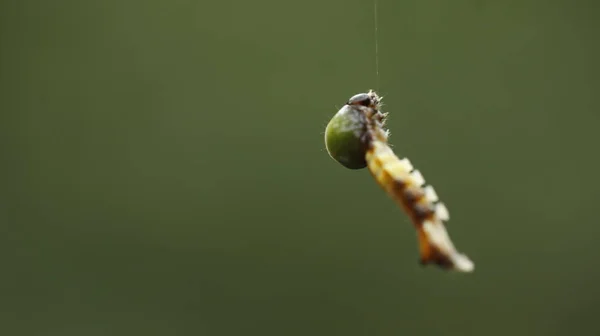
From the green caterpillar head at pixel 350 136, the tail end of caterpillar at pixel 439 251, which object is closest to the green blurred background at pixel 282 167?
the green caterpillar head at pixel 350 136

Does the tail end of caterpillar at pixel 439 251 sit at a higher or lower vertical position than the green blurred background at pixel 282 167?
lower

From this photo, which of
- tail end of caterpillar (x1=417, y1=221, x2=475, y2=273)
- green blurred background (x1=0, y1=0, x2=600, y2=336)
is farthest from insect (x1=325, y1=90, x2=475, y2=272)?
green blurred background (x1=0, y1=0, x2=600, y2=336)

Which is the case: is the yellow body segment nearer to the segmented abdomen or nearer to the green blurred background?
the segmented abdomen

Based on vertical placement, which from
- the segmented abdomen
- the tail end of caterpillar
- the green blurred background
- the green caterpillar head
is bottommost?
the tail end of caterpillar

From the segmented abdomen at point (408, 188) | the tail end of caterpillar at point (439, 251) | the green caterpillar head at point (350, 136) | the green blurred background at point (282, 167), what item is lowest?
the tail end of caterpillar at point (439, 251)

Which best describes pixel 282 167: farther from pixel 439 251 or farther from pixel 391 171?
pixel 439 251

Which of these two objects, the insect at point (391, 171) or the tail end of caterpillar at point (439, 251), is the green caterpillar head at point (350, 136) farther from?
the tail end of caterpillar at point (439, 251)

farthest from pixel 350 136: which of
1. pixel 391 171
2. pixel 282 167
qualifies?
pixel 282 167
